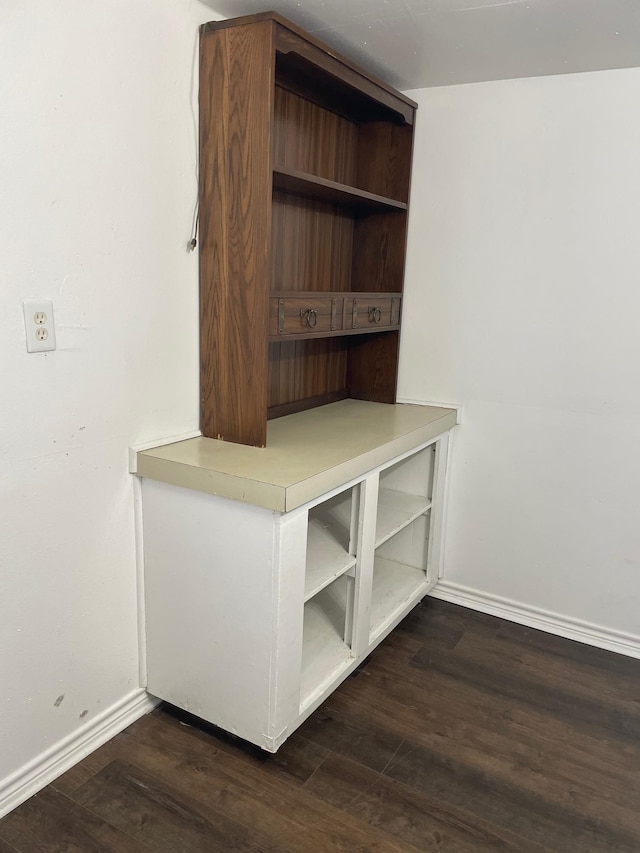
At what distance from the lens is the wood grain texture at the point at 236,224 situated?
1.77 metres

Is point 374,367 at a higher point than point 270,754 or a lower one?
higher

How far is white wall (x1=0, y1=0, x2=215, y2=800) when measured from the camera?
4.80ft

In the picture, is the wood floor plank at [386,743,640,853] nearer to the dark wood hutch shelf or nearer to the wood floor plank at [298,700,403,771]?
the wood floor plank at [298,700,403,771]

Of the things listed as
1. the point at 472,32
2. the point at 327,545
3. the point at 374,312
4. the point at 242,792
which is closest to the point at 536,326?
the point at 374,312

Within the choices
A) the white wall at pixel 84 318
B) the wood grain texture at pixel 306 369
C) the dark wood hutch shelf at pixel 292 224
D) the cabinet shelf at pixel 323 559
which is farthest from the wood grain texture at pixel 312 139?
the cabinet shelf at pixel 323 559

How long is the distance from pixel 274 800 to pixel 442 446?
142cm

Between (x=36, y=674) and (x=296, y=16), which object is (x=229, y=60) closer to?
(x=296, y=16)

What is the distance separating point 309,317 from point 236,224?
0.37 metres

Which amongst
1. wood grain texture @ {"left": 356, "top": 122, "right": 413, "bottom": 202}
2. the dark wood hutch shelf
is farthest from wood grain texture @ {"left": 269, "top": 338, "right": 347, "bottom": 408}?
wood grain texture @ {"left": 356, "top": 122, "right": 413, "bottom": 202}

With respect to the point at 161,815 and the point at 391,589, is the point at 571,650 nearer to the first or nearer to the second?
the point at 391,589

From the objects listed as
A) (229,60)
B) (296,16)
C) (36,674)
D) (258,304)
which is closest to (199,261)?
(258,304)

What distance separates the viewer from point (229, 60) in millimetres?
1791

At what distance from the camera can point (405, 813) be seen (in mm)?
1637

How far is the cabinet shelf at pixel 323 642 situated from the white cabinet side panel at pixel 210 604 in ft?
0.71
